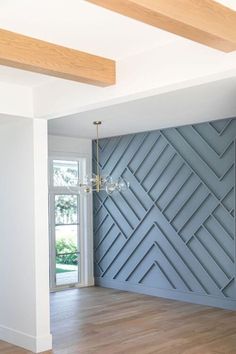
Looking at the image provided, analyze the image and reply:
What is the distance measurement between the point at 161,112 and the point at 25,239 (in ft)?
7.71

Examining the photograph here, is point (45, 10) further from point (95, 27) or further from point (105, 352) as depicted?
point (105, 352)

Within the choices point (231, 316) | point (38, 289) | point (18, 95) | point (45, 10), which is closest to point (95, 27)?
point (45, 10)

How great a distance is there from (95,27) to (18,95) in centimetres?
180

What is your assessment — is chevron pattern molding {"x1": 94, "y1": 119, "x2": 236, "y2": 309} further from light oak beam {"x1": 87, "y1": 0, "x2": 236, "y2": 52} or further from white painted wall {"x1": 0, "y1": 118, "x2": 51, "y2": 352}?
light oak beam {"x1": 87, "y1": 0, "x2": 236, "y2": 52}

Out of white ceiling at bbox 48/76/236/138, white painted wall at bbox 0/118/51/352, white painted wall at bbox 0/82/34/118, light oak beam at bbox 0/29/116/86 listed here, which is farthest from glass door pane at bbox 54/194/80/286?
light oak beam at bbox 0/29/116/86

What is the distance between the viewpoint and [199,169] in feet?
22.8

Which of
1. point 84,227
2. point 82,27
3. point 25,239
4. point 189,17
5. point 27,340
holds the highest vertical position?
point 82,27

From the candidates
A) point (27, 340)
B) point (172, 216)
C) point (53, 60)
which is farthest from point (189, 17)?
point (172, 216)

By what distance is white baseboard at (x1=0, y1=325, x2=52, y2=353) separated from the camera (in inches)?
191

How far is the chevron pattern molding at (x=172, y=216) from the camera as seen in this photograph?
6.66 m

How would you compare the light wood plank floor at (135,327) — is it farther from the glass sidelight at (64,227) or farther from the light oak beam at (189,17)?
the light oak beam at (189,17)

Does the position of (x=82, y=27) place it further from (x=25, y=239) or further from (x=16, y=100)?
(x=25, y=239)

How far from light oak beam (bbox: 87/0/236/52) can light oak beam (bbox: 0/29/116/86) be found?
1175mm

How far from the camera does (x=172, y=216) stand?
286 inches
